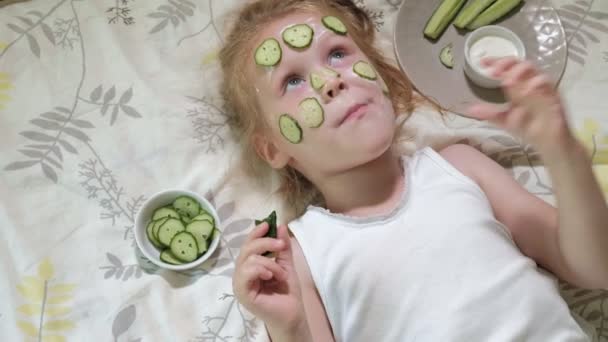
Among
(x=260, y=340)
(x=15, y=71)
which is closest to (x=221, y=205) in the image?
(x=260, y=340)

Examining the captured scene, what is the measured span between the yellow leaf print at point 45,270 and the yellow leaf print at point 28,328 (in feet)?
0.38

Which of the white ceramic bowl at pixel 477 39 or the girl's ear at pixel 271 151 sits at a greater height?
the white ceramic bowl at pixel 477 39

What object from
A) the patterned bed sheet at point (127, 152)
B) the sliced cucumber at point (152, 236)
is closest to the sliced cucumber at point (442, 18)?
the patterned bed sheet at point (127, 152)

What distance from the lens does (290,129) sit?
1319 millimetres

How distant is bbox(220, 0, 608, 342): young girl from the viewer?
1.19 metres

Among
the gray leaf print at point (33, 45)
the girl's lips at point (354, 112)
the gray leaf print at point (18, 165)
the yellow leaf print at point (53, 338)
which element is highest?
the girl's lips at point (354, 112)

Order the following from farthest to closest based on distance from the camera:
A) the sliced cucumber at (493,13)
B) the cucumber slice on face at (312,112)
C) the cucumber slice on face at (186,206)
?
the sliced cucumber at (493,13)
the cucumber slice on face at (186,206)
the cucumber slice on face at (312,112)

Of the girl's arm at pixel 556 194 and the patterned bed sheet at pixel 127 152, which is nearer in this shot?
the girl's arm at pixel 556 194

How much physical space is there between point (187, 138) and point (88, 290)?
47 centimetres

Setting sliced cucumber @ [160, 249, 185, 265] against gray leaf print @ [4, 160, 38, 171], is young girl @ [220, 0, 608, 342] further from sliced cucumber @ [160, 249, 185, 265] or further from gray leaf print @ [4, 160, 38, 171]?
gray leaf print @ [4, 160, 38, 171]

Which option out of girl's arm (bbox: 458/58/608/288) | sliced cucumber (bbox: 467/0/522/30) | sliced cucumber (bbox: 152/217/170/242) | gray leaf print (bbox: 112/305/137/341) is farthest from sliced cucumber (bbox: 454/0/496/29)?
gray leaf print (bbox: 112/305/137/341)

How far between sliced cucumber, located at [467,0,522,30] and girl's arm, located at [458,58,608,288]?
23.1 inches

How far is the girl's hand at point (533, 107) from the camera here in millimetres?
976

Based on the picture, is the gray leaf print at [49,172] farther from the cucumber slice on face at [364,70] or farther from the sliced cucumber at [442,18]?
the sliced cucumber at [442,18]
